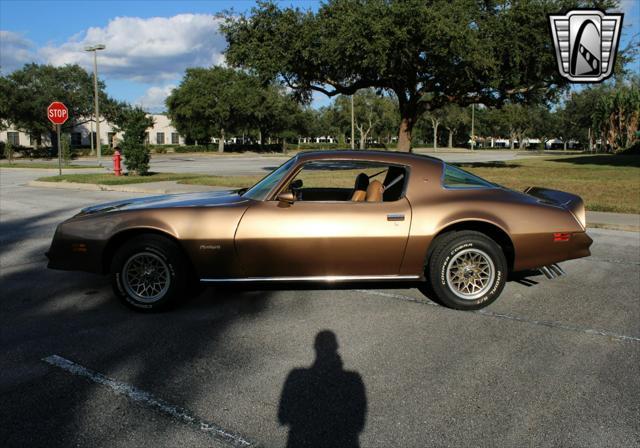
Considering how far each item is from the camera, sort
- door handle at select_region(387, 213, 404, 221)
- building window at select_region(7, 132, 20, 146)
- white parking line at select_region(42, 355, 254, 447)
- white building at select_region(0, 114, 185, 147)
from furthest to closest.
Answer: white building at select_region(0, 114, 185, 147) < building window at select_region(7, 132, 20, 146) < door handle at select_region(387, 213, 404, 221) < white parking line at select_region(42, 355, 254, 447)

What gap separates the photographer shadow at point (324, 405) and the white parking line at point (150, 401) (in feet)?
1.04

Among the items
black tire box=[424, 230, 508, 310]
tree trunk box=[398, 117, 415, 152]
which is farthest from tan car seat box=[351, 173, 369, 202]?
tree trunk box=[398, 117, 415, 152]

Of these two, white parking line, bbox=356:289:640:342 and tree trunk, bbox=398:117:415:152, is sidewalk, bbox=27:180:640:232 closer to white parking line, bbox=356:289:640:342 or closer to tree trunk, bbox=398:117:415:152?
white parking line, bbox=356:289:640:342

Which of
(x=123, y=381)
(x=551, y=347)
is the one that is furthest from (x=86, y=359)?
(x=551, y=347)

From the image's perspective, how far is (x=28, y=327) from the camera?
4465 mm

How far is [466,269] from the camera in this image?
496 centimetres

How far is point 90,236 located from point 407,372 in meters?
3.05

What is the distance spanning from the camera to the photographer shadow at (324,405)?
2822mm

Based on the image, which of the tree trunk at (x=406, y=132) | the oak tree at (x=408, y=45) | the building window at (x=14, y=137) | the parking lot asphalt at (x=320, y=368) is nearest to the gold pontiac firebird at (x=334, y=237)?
the parking lot asphalt at (x=320, y=368)

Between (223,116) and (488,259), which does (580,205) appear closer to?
(488,259)

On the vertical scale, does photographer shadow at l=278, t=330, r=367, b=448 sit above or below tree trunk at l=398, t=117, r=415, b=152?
below

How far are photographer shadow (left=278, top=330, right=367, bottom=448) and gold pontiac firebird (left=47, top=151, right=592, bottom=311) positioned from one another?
46.5 inches
